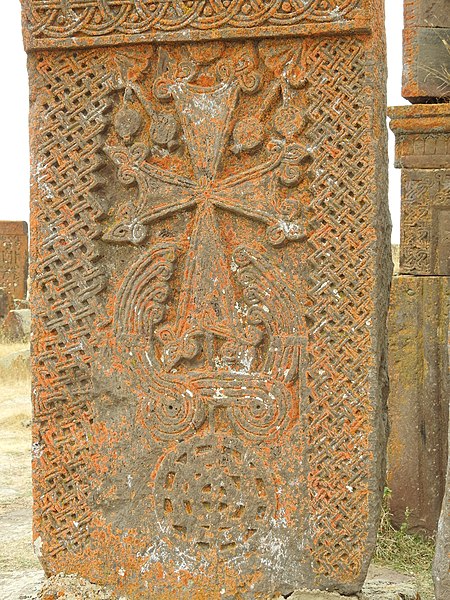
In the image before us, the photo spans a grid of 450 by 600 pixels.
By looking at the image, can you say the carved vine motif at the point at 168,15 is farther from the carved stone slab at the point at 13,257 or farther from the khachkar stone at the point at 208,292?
the carved stone slab at the point at 13,257

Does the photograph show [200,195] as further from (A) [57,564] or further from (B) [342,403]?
(A) [57,564]

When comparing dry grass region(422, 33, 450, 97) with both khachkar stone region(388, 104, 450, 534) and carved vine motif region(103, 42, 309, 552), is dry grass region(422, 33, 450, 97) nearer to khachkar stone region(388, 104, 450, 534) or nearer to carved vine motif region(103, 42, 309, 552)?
khachkar stone region(388, 104, 450, 534)

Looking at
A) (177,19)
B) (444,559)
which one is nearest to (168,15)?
(177,19)

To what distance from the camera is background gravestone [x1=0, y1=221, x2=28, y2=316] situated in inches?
552

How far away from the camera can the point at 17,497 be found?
19.7ft

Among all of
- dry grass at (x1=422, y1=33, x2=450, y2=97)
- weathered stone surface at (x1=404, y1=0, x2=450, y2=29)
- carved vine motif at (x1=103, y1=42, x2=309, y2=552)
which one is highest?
weathered stone surface at (x1=404, y1=0, x2=450, y2=29)

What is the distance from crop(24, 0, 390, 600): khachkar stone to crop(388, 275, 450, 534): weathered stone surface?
1.60m

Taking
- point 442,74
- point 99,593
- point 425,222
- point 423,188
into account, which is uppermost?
point 442,74

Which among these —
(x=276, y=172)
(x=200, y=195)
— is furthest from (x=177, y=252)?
(x=276, y=172)

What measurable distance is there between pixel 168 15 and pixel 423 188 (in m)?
2.15

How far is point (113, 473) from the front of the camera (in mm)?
3559

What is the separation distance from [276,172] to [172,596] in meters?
1.56

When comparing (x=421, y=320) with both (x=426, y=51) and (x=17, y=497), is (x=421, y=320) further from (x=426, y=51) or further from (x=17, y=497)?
(x=17, y=497)

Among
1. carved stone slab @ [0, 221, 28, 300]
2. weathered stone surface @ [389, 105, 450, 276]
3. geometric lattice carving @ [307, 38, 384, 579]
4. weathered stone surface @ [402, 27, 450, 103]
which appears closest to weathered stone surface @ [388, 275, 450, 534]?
weathered stone surface @ [389, 105, 450, 276]
